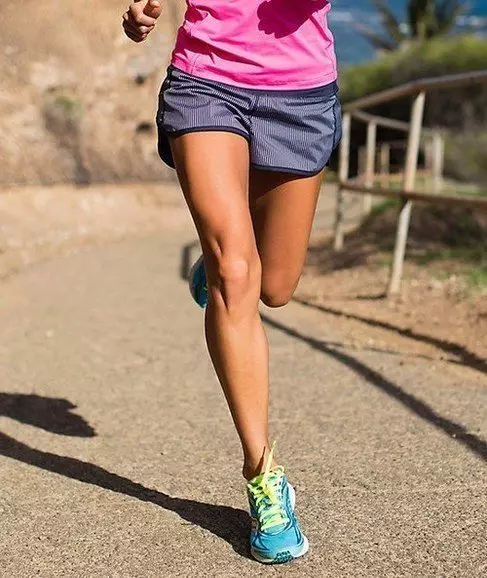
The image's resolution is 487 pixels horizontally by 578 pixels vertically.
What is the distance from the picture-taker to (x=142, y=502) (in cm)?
267

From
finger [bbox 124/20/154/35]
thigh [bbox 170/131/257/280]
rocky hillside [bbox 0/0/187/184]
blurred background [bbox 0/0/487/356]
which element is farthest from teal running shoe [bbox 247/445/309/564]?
rocky hillside [bbox 0/0/187/184]

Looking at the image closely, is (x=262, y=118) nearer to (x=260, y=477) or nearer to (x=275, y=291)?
(x=275, y=291)

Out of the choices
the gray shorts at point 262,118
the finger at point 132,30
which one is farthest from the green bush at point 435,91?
the finger at point 132,30

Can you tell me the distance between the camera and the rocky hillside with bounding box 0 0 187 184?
1123cm

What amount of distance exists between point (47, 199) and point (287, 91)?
28.3ft

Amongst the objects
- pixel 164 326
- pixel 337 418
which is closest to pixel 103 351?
pixel 164 326

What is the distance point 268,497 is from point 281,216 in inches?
28.3

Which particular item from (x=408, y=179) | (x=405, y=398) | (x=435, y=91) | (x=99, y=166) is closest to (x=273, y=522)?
(x=405, y=398)

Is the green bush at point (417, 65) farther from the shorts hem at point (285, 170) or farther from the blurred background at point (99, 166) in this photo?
the shorts hem at point (285, 170)

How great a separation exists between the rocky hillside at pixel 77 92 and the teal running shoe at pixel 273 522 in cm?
887

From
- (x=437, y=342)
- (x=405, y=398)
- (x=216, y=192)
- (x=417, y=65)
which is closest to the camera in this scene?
(x=216, y=192)

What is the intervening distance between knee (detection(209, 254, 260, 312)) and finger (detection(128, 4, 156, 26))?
61cm

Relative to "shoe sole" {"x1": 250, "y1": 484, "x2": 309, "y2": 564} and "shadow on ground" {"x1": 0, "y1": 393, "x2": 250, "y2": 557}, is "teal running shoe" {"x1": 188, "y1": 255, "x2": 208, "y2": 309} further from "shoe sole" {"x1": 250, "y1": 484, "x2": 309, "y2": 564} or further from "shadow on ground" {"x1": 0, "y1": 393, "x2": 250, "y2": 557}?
"shoe sole" {"x1": 250, "y1": 484, "x2": 309, "y2": 564}

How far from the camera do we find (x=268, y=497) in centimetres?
227
